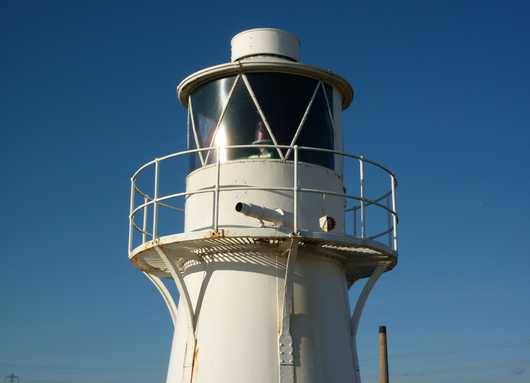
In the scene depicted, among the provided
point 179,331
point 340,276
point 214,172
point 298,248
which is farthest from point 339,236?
point 179,331

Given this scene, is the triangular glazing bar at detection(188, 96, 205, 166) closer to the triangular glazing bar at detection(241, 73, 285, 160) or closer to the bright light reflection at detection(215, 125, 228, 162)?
the bright light reflection at detection(215, 125, 228, 162)

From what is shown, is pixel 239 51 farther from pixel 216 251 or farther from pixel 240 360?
pixel 240 360

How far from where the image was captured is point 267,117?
13352 mm

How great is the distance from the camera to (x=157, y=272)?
14.6 m

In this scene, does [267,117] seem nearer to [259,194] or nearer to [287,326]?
[259,194]

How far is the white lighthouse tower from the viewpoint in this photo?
12.3m

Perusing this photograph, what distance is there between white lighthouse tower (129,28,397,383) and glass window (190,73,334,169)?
0.7 inches

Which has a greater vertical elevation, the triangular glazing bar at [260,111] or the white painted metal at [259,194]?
the triangular glazing bar at [260,111]

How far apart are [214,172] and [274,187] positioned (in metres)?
1.08

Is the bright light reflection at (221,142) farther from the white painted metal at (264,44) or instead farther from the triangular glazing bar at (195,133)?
the white painted metal at (264,44)

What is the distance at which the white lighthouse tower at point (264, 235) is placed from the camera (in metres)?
12.3

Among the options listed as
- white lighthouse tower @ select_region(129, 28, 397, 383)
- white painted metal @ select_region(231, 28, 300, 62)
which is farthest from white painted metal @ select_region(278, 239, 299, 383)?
white painted metal @ select_region(231, 28, 300, 62)

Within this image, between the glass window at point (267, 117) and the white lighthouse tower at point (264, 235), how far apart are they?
0.02 meters

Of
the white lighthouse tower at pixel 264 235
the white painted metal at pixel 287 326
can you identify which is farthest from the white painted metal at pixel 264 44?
the white painted metal at pixel 287 326
